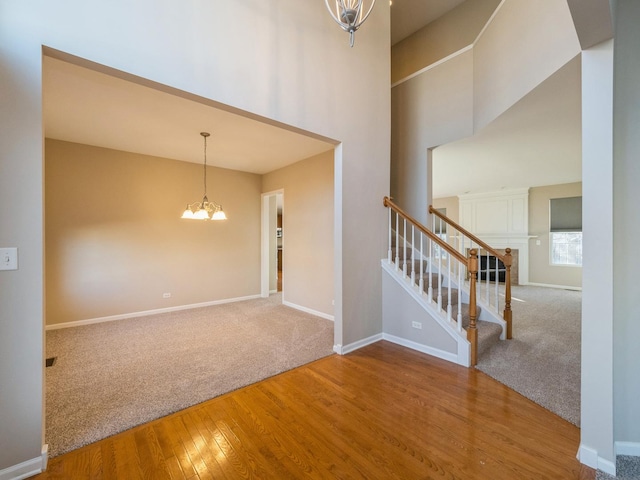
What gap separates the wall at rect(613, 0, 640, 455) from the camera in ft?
5.26

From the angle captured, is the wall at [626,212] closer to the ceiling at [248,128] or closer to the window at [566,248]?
the ceiling at [248,128]

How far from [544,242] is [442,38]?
19.4 ft

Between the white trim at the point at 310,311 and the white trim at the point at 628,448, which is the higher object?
the white trim at the point at 628,448

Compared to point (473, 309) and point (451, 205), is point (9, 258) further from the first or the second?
point (451, 205)

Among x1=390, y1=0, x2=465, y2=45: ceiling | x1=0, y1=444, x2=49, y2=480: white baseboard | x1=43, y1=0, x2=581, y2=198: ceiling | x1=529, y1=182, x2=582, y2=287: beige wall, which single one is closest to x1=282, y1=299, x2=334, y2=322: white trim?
x1=43, y1=0, x2=581, y2=198: ceiling

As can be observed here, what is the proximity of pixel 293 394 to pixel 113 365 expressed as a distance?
2017 mm

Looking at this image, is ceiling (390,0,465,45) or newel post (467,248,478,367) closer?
newel post (467,248,478,367)

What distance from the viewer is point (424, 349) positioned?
10.4 ft

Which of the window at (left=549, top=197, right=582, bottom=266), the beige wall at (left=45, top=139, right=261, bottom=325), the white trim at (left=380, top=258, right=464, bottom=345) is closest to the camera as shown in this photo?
the white trim at (left=380, top=258, right=464, bottom=345)

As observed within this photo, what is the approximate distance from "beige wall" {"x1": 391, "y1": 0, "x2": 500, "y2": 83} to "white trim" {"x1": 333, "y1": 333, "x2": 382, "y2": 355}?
454cm

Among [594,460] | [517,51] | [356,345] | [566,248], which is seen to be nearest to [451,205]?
[566,248]

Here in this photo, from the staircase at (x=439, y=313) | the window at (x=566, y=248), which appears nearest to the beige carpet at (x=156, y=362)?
the staircase at (x=439, y=313)

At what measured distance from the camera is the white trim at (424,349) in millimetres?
2933

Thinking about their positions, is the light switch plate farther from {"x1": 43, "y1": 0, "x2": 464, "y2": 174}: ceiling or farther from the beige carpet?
{"x1": 43, "y1": 0, "x2": 464, "y2": 174}: ceiling
